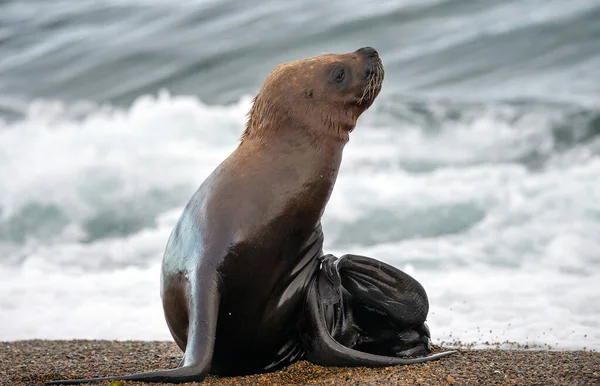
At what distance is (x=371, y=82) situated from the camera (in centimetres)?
591

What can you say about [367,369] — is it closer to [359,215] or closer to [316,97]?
[316,97]

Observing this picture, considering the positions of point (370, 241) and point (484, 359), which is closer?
point (484, 359)

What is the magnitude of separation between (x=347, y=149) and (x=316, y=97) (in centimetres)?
890

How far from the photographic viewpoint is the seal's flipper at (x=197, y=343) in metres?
4.77

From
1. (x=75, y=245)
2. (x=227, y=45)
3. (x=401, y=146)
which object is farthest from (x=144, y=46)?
(x=75, y=245)

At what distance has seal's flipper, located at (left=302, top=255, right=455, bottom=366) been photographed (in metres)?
5.64

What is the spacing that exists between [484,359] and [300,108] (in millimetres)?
1740

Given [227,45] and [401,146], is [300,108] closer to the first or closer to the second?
[401,146]

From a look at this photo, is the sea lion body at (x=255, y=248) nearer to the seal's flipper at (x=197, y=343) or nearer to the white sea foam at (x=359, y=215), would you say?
the seal's flipper at (x=197, y=343)

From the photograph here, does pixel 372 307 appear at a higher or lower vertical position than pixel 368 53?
lower

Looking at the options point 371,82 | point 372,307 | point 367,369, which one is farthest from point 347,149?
point 367,369

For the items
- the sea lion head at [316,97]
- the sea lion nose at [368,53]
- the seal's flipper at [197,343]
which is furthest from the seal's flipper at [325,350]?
the sea lion nose at [368,53]

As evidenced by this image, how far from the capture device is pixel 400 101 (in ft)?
54.0

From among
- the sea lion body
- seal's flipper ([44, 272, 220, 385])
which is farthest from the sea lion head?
seal's flipper ([44, 272, 220, 385])
